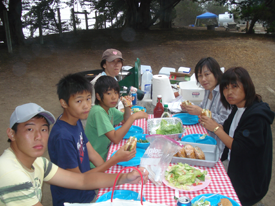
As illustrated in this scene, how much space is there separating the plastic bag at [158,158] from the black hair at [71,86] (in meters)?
0.81

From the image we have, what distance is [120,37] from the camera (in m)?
14.8

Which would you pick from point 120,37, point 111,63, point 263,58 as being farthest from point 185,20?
point 111,63

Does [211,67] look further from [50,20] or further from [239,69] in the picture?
[50,20]

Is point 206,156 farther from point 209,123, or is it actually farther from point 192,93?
point 192,93

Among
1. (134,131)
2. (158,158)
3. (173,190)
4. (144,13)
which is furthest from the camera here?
(144,13)

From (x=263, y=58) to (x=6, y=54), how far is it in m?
12.7

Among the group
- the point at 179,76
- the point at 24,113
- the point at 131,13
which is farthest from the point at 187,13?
the point at 24,113

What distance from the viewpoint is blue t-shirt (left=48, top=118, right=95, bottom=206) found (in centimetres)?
183

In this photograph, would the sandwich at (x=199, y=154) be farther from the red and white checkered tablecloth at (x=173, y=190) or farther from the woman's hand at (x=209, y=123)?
the woman's hand at (x=209, y=123)

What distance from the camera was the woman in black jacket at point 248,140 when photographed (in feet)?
6.66

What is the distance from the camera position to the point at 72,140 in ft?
6.18

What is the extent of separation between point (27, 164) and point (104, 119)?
1.03 meters

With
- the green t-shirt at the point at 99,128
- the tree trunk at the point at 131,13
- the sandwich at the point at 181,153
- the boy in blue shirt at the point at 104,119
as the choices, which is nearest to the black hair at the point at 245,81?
the sandwich at the point at 181,153

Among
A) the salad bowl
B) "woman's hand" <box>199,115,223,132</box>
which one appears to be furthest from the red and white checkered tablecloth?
"woman's hand" <box>199,115,223,132</box>
